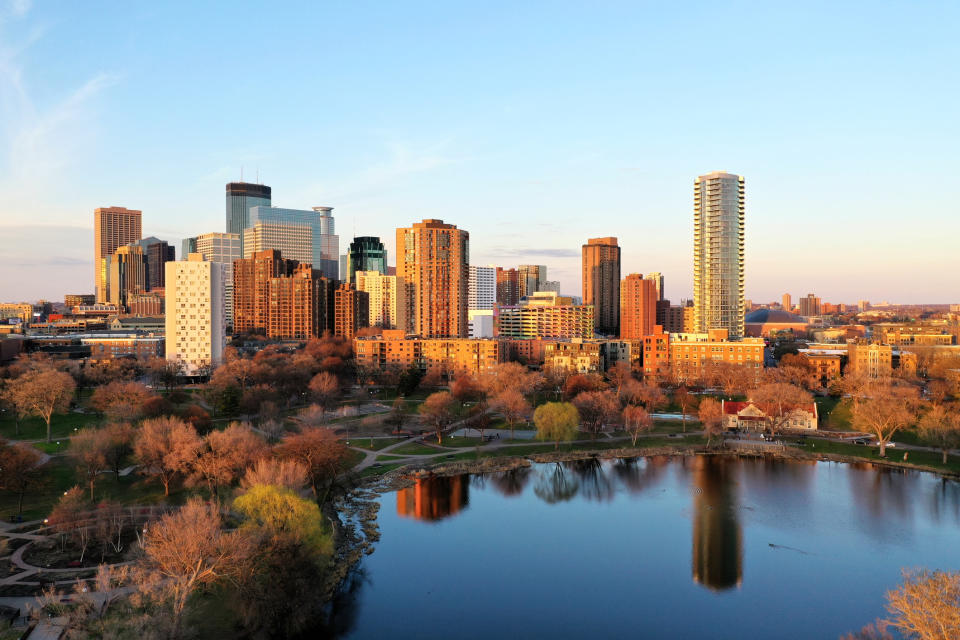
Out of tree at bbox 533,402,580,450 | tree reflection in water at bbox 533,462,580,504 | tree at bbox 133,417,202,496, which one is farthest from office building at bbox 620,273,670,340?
tree at bbox 133,417,202,496

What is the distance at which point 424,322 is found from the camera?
133500 mm

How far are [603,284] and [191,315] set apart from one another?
119 metres

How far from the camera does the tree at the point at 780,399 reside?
6731 centimetres

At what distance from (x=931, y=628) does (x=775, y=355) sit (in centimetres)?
11388

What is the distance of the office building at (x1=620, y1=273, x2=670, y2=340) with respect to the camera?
155450 mm

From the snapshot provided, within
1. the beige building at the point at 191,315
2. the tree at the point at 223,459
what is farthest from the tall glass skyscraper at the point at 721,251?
the tree at the point at 223,459

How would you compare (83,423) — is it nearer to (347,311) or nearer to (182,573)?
(182,573)

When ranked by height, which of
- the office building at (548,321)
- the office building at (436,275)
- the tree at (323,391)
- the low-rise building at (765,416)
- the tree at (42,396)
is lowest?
the low-rise building at (765,416)

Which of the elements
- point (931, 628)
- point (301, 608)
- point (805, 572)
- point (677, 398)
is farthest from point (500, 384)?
point (931, 628)

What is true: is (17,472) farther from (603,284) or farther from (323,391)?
(603,284)

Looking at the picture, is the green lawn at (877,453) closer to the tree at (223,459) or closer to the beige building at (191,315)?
the tree at (223,459)

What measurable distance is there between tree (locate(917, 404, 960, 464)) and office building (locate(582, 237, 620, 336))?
12961 centimetres

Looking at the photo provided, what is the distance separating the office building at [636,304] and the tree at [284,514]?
130 m

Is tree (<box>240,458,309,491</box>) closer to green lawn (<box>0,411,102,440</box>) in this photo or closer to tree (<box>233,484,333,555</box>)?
tree (<box>233,484,333,555</box>)
